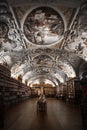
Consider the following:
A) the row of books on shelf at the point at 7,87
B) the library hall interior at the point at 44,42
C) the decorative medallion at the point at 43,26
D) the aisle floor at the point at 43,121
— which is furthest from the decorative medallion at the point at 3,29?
the aisle floor at the point at 43,121

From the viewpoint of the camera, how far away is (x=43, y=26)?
11539 mm

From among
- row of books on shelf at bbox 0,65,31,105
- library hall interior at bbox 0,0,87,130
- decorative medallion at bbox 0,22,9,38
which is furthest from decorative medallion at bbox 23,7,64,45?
row of books on shelf at bbox 0,65,31,105

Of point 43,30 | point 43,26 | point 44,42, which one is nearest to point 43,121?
point 43,26

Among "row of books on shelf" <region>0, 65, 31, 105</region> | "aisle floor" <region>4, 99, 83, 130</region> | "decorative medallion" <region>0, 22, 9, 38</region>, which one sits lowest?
"aisle floor" <region>4, 99, 83, 130</region>

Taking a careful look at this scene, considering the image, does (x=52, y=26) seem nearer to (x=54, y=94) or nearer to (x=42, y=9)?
(x=42, y=9)

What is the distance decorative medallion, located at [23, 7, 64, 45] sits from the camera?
10.1 metres

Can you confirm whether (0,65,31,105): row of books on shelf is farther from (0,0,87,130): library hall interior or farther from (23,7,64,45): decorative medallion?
(23,7,64,45): decorative medallion

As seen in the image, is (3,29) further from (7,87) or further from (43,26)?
(7,87)

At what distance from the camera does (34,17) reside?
10.4 meters

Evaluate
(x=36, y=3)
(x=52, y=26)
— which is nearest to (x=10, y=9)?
(x=36, y=3)

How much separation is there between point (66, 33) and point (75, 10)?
9.69ft

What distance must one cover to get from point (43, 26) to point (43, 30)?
570 millimetres

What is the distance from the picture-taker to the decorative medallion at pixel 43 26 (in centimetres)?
1007

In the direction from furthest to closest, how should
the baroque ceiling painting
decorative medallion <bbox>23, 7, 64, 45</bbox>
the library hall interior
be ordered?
1. decorative medallion <bbox>23, 7, 64, 45</bbox>
2. the baroque ceiling painting
3. the library hall interior
